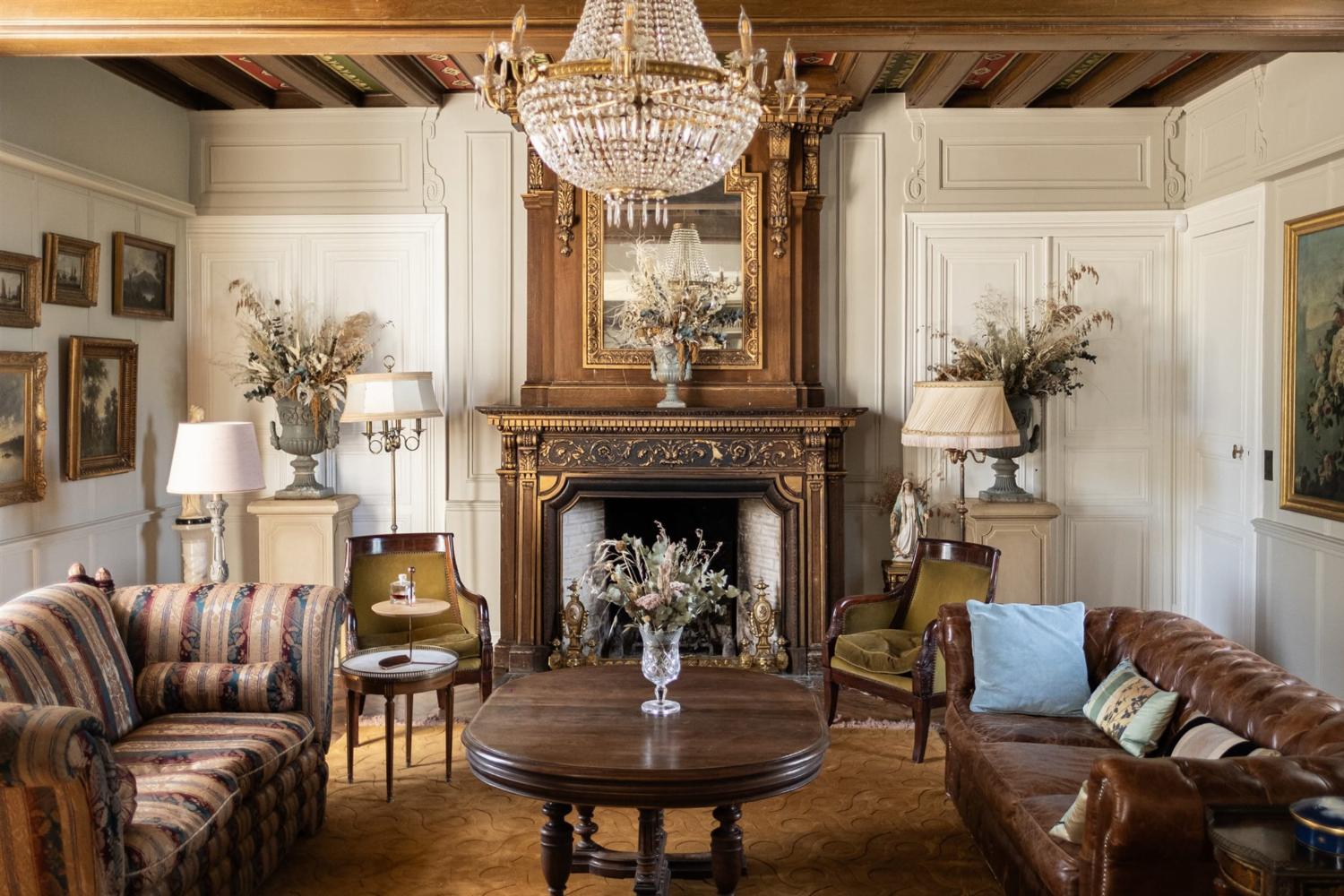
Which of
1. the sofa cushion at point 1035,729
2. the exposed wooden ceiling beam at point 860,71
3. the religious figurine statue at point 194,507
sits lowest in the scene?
the sofa cushion at point 1035,729

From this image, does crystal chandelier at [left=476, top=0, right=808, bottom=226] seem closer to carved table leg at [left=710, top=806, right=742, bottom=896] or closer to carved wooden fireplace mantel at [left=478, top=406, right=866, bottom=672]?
carved table leg at [left=710, top=806, right=742, bottom=896]

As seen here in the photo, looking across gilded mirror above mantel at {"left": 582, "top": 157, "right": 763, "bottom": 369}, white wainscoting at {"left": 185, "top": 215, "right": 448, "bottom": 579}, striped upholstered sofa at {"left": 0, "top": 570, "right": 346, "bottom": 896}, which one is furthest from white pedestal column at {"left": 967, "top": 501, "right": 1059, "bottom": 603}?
striped upholstered sofa at {"left": 0, "top": 570, "right": 346, "bottom": 896}

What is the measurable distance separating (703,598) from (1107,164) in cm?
409

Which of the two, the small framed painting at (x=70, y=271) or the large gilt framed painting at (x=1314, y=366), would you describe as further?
the small framed painting at (x=70, y=271)

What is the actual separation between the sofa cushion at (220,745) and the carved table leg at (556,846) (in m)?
0.86

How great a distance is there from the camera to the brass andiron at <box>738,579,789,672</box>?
5.63m

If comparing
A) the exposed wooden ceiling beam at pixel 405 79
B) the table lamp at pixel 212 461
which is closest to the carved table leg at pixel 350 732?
the table lamp at pixel 212 461

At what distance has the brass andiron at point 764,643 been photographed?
5.63 meters

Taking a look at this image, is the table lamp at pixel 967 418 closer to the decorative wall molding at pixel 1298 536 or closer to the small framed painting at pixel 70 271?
the decorative wall molding at pixel 1298 536

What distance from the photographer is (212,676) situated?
362cm

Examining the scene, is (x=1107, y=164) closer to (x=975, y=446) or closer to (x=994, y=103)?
(x=994, y=103)

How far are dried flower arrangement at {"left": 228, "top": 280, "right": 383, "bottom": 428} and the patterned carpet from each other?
2.16m

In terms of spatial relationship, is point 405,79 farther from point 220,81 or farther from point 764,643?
point 764,643

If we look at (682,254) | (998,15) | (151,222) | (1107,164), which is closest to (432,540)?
(682,254)
